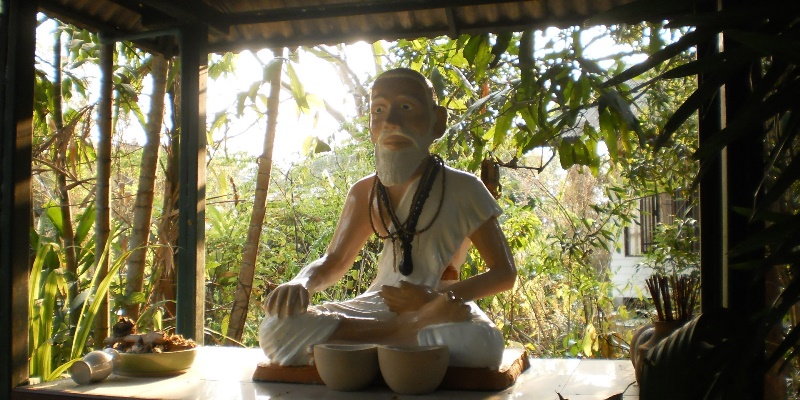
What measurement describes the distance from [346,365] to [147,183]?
5.07ft

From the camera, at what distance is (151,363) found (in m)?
2.12

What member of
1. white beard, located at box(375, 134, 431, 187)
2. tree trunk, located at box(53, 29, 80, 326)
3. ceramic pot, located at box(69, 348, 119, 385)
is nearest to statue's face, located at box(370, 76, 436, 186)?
white beard, located at box(375, 134, 431, 187)

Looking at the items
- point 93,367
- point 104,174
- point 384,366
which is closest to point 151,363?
point 93,367

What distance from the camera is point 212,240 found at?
5.08m

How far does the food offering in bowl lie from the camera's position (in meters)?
2.12

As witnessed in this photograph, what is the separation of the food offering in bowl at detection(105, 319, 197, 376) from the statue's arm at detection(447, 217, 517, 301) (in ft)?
2.65

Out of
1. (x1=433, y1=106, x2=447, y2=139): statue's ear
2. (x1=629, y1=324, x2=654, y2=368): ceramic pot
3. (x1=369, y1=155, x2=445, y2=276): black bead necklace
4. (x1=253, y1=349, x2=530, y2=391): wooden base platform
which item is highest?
(x1=433, y1=106, x2=447, y2=139): statue's ear

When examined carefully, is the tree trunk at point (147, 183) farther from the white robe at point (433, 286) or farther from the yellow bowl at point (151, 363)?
the white robe at point (433, 286)

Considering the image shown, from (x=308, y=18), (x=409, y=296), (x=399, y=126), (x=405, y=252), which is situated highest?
(x=308, y=18)

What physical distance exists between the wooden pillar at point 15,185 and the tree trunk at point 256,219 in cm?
142

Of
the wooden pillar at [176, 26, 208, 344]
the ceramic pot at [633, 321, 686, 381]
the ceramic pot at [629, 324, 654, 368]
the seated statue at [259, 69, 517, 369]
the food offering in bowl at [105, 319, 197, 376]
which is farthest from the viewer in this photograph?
the wooden pillar at [176, 26, 208, 344]

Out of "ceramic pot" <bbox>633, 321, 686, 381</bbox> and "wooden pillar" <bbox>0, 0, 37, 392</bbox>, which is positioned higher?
"wooden pillar" <bbox>0, 0, 37, 392</bbox>

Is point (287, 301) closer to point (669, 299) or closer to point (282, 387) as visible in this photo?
point (282, 387)

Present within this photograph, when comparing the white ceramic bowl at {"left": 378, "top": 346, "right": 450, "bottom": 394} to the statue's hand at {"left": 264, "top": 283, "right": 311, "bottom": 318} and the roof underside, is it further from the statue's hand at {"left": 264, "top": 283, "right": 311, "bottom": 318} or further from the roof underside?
the roof underside
